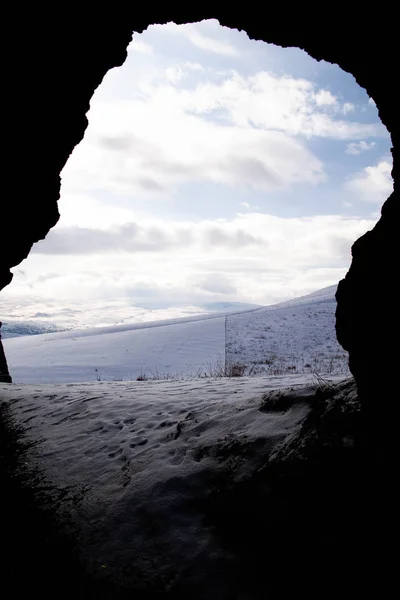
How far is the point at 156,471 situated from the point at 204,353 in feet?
74.9

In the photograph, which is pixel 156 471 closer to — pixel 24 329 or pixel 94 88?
pixel 94 88

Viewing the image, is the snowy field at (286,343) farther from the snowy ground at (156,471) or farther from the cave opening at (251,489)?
the cave opening at (251,489)

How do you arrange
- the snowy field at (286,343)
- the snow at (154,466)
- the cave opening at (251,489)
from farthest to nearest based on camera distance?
the snowy field at (286,343), the snow at (154,466), the cave opening at (251,489)

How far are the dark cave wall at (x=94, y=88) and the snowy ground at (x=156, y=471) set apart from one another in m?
1.68

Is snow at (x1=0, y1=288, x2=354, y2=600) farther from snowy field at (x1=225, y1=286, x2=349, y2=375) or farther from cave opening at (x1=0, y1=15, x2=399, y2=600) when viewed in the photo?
snowy field at (x1=225, y1=286, x2=349, y2=375)

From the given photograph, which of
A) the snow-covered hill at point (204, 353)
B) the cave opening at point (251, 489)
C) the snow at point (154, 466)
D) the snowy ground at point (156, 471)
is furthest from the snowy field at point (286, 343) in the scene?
the cave opening at point (251, 489)

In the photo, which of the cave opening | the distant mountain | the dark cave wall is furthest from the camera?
the distant mountain

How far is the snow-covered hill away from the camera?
797 inches

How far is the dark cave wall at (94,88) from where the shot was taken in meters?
3.69

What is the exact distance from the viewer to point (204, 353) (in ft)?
90.2

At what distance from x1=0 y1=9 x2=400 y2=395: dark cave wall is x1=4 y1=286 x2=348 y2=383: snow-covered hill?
10.4 meters

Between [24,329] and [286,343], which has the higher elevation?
[24,329]

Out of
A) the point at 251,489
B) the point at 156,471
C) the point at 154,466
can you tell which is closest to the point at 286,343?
the point at 154,466

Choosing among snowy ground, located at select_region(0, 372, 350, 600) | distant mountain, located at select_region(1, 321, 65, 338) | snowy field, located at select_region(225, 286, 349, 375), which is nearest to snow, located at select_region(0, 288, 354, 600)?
snowy ground, located at select_region(0, 372, 350, 600)
